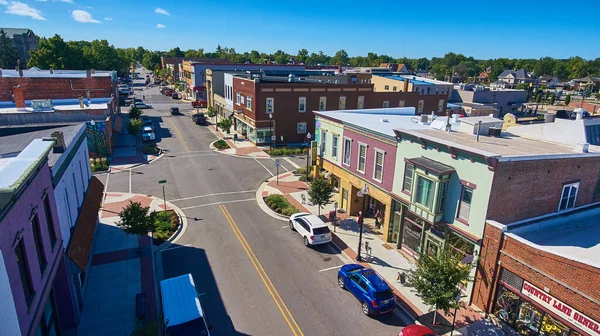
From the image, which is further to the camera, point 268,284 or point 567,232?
point 268,284

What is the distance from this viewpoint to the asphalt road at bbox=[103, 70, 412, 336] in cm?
1606

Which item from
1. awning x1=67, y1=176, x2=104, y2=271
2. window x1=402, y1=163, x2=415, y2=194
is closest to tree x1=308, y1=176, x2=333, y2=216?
window x1=402, y1=163, x2=415, y2=194

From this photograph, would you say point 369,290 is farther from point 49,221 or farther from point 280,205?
point 49,221

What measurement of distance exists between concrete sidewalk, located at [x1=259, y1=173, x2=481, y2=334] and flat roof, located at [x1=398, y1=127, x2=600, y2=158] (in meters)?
7.41

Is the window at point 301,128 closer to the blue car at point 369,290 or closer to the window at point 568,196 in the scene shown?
the blue car at point 369,290

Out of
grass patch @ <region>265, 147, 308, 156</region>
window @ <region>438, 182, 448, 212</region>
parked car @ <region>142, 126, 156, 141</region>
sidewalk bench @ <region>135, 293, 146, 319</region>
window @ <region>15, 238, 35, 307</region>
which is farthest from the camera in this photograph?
parked car @ <region>142, 126, 156, 141</region>

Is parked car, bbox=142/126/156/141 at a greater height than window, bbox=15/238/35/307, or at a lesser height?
lesser

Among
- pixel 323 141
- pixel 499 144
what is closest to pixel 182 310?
pixel 499 144

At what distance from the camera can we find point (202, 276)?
19.1 metres

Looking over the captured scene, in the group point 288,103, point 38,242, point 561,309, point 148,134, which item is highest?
point 288,103

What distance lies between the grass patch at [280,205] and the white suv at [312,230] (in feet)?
11.5

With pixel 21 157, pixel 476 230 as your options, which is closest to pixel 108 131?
pixel 21 157

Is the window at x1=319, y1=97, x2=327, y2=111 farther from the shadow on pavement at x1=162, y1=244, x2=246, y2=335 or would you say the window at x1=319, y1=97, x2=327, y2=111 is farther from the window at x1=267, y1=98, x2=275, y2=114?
the shadow on pavement at x1=162, y1=244, x2=246, y2=335

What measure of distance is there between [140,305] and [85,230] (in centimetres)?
562
